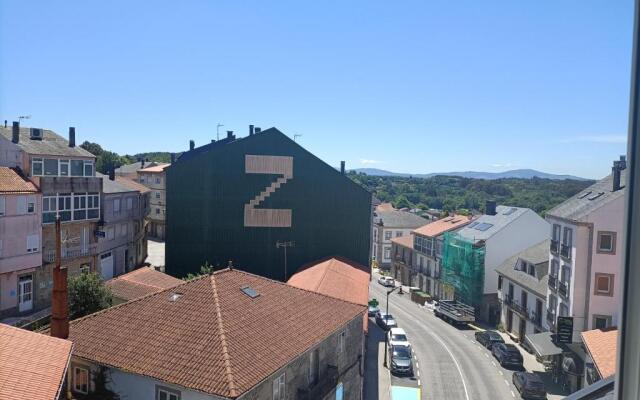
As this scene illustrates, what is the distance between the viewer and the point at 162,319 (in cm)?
1310

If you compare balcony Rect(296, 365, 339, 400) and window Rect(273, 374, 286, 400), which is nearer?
window Rect(273, 374, 286, 400)

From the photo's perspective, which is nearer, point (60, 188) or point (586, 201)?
point (586, 201)

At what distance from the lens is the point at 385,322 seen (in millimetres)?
30047

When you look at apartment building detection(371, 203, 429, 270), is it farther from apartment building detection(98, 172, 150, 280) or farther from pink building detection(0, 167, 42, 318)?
pink building detection(0, 167, 42, 318)

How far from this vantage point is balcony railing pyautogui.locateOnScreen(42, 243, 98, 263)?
23.6 metres

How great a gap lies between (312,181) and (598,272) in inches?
587

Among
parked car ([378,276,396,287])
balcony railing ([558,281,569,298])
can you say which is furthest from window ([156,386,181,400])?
parked car ([378,276,396,287])

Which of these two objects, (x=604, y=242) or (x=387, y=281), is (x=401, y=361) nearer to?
(x=604, y=242)

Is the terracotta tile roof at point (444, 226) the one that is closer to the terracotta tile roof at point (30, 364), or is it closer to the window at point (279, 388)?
the window at point (279, 388)

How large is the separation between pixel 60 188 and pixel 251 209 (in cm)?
962

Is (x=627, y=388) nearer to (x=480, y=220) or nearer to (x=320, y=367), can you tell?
(x=320, y=367)

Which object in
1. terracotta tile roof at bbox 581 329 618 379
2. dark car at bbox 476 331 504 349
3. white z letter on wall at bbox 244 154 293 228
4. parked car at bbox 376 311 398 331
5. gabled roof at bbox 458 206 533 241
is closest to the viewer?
terracotta tile roof at bbox 581 329 618 379

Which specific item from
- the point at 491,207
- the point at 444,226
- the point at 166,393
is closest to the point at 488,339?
the point at 491,207

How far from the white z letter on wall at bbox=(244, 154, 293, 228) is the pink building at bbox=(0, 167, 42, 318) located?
1031cm
